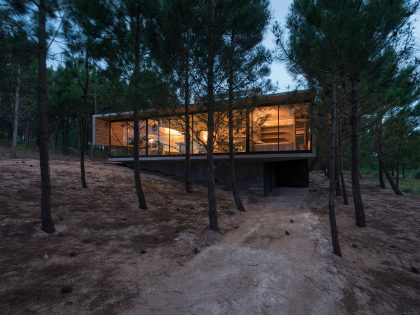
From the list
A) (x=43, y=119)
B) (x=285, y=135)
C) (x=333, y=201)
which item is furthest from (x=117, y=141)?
(x=333, y=201)

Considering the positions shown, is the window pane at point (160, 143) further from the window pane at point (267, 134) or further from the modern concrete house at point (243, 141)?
the window pane at point (267, 134)

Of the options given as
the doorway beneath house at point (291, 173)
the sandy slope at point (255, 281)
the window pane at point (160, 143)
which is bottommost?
the sandy slope at point (255, 281)

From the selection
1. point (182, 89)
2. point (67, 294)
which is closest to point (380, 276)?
point (67, 294)

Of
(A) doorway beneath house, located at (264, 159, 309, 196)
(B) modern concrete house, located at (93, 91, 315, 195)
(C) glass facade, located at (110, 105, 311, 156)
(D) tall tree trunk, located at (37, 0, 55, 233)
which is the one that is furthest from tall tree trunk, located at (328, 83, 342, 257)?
(A) doorway beneath house, located at (264, 159, 309, 196)

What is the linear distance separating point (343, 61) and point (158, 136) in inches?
515

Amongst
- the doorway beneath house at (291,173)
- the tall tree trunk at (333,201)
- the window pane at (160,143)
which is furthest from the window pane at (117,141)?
the tall tree trunk at (333,201)

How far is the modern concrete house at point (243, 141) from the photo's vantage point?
11016mm

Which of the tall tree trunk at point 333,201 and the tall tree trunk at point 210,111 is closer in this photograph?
the tall tree trunk at point 333,201

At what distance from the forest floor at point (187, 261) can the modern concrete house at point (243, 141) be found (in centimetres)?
399

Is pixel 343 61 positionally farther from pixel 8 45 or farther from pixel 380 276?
pixel 8 45

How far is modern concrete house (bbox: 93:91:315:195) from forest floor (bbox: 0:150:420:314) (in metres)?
3.99

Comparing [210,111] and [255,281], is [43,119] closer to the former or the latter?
[210,111]

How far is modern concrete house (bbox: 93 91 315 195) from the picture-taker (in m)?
11.0

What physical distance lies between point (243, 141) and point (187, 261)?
1016cm
